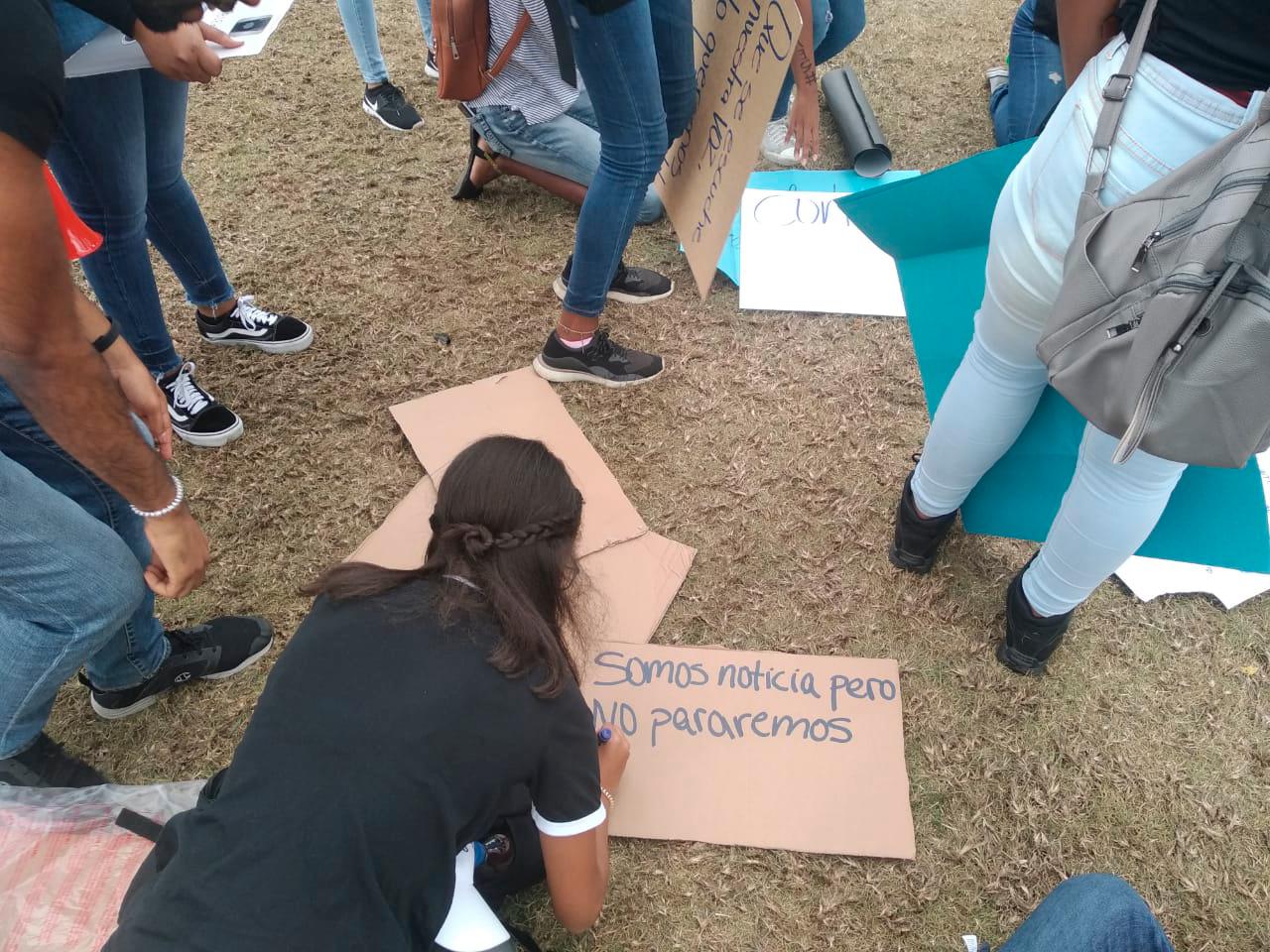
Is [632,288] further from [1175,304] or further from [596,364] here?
[1175,304]

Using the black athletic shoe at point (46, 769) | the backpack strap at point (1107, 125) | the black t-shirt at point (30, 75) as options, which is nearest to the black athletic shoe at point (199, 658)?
the black athletic shoe at point (46, 769)

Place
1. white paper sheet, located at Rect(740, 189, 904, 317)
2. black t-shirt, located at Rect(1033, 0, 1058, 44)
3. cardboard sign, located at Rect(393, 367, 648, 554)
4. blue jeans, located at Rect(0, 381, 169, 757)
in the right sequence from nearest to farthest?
blue jeans, located at Rect(0, 381, 169, 757) → black t-shirt, located at Rect(1033, 0, 1058, 44) → cardboard sign, located at Rect(393, 367, 648, 554) → white paper sheet, located at Rect(740, 189, 904, 317)

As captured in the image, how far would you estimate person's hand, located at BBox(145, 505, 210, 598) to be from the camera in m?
1.07

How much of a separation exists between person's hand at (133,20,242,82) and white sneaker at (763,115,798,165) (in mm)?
1793

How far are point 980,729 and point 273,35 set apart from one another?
3.45m

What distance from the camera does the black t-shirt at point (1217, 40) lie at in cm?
84

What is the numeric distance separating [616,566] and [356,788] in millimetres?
942

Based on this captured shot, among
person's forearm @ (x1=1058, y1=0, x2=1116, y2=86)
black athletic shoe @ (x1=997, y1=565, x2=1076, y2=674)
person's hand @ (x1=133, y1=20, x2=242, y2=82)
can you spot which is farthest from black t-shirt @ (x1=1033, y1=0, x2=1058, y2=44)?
person's hand @ (x1=133, y1=20, x2=242, y2=82)

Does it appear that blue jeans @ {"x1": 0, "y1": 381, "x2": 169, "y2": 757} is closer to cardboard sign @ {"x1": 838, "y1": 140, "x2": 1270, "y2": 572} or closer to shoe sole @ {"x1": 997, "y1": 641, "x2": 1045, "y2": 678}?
cardboard sign @ {"x1": 838, "y1": 140, "x2": 1270, "y2": 572}

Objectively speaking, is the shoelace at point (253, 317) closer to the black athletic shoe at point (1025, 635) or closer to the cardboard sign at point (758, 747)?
the cardboard sign at point (758, 747)

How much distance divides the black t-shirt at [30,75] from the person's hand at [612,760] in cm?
105

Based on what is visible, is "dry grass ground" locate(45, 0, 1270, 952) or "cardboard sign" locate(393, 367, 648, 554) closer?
"dry grass ground" locate(45, 0, 1270, 952)

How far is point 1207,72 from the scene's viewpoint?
884 mm

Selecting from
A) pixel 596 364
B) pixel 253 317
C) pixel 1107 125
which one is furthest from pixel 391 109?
pixel 1107 125
